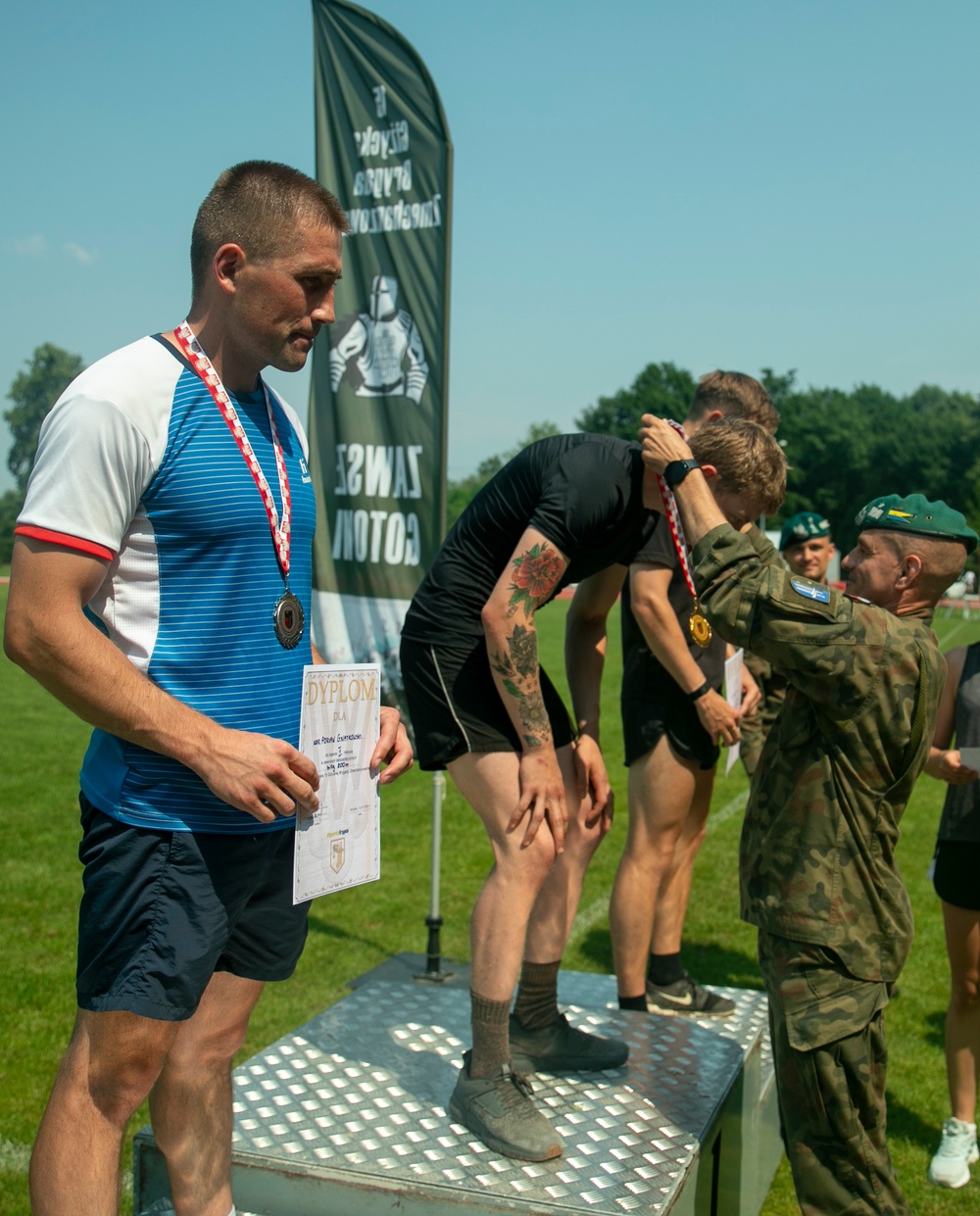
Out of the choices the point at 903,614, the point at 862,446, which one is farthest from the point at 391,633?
the point at 862,446

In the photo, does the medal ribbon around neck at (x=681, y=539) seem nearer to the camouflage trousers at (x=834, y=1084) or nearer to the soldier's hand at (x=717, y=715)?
the camouflage trousers at (x=834, y=1084)

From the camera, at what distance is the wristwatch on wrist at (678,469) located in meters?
2.87

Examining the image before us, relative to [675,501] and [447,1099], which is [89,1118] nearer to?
[447,1099]

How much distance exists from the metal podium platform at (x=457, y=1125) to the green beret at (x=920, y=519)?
5.68 ft

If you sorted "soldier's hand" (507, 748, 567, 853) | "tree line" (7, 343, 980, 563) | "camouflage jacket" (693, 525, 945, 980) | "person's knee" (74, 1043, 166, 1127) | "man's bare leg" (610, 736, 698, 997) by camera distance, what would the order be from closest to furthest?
"person's knee" (74, 1043, 166, 1127), "camouflage jacket" (693, 525, 945, 980), "soldier's hand" (507, 748, 567, 853), "man's bare leg" (610, 736, 698, 997), "tree line" (7, 343, 980, 563)

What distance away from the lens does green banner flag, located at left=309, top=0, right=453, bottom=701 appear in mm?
5641

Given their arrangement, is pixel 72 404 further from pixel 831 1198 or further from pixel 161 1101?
pixel 831 1198

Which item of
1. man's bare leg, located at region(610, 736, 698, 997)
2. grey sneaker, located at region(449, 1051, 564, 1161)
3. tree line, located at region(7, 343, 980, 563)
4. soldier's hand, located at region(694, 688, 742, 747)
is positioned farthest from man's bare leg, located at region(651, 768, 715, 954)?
tree line, located at region(7, 343, 980, 563)

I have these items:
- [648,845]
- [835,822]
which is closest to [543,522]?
[835,822]

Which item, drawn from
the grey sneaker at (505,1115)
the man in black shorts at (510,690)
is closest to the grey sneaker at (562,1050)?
the man in black shorts at (510,690)

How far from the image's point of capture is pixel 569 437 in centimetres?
319

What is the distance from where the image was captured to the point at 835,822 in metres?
2.73

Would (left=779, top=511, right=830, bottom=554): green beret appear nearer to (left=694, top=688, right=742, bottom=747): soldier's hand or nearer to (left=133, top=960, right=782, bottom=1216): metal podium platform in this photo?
(left=694, top=688, right=742, bottom=747): soldier's hand

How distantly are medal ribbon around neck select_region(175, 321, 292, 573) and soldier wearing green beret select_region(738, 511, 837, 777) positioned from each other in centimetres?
322
